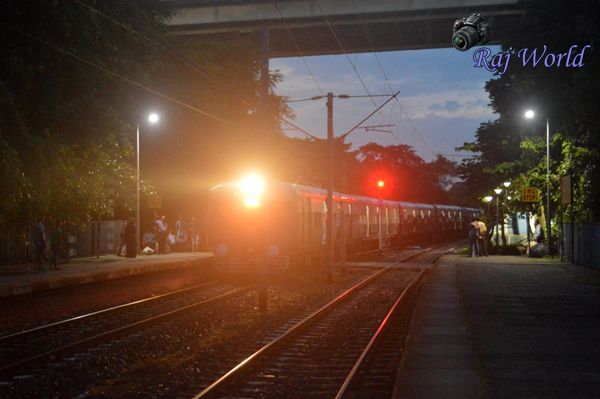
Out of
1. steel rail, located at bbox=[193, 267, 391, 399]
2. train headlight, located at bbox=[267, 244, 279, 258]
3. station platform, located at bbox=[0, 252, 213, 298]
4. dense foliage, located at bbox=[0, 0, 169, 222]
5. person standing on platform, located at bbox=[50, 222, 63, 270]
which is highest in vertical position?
dense foliage, located at bbox=[0, 0, 169, 222]

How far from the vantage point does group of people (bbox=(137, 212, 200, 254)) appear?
41156 millimetres

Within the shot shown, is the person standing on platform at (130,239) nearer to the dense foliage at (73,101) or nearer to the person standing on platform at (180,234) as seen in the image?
the dense foliage at (73,101)

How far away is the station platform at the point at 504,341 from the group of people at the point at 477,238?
13099 millimetres

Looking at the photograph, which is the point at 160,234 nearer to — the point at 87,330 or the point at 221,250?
the point at 221,250

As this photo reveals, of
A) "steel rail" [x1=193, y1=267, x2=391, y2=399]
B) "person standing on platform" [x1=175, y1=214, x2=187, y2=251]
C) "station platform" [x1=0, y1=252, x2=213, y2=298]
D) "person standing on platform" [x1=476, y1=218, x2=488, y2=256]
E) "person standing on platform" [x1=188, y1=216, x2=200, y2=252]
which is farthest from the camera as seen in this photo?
"person standing on platform" [x1=175, y1=214, x2=187, y2=251]

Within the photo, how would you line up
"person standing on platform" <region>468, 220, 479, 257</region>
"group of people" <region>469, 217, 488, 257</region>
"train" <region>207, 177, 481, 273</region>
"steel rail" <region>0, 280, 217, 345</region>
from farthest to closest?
1. "group of people" <region>469, 217, 488, 257</region>
2. "person standing on platform" <region>468, 220, 479, 257</region>
3. "train" <region>207, 177, 481, 273</region>
4. "steel rail" <region>0, 280, 217, 345</region>

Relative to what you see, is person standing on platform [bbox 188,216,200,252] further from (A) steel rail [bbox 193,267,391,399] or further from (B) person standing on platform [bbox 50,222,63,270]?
(A) steel rail [bbox 193,267,391,399]

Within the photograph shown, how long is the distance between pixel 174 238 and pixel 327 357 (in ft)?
108

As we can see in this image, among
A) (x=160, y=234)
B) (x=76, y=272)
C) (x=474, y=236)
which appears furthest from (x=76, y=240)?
(x=474, y=236)

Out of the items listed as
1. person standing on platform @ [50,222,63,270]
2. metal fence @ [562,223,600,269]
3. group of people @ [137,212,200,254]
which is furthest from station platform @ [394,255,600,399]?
group of people @ [137,212,200,254]

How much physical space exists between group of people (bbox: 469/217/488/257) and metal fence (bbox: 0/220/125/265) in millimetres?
16668

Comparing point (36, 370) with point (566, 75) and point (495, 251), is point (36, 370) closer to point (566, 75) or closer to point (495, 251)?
point (566, 75)

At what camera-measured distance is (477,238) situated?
39781 millimetres

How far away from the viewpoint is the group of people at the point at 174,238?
41.2m
